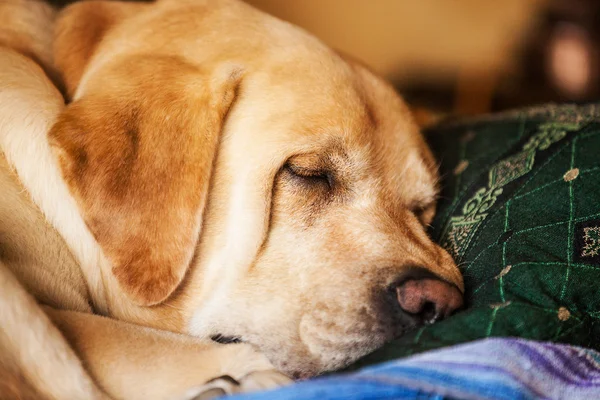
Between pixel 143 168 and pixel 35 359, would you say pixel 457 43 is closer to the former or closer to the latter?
pixel 143 168

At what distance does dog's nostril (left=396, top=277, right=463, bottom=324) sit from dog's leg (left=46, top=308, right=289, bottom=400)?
0.36 m

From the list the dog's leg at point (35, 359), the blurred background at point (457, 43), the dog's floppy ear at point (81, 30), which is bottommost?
the blurred background at point (457, 43)

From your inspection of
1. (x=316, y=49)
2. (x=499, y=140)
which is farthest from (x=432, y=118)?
(x=316, y=49)

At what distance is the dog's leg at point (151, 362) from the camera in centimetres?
128

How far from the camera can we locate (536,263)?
1.43 m

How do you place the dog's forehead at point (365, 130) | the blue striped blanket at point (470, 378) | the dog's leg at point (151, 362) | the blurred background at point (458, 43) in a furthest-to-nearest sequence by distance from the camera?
1. the blurred background at point (458, 43)
2. the dog's forehead at point (365, 130)
3. the dog's leg at point (151, 362)
4. the blue striped blanket at point (470, 378)

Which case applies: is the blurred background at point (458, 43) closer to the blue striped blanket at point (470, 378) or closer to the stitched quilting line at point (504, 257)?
the stitched quilting line at point (504, 257)

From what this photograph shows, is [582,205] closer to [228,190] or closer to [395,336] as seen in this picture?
[395,336]

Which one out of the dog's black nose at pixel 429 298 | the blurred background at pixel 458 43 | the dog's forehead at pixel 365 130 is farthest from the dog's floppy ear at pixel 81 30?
the blurred background at pixel 458 43

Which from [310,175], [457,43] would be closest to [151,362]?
[310,175]

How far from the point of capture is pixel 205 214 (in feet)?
5.26

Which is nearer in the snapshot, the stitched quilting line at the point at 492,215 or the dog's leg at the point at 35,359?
the dog's leg at the point at 35,359

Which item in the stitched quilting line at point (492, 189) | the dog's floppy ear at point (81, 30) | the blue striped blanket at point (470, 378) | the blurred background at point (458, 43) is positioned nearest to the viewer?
the blue striped blanket at point (470, 378)

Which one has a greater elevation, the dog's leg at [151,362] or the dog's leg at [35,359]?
the dog's leg at [35,359]
